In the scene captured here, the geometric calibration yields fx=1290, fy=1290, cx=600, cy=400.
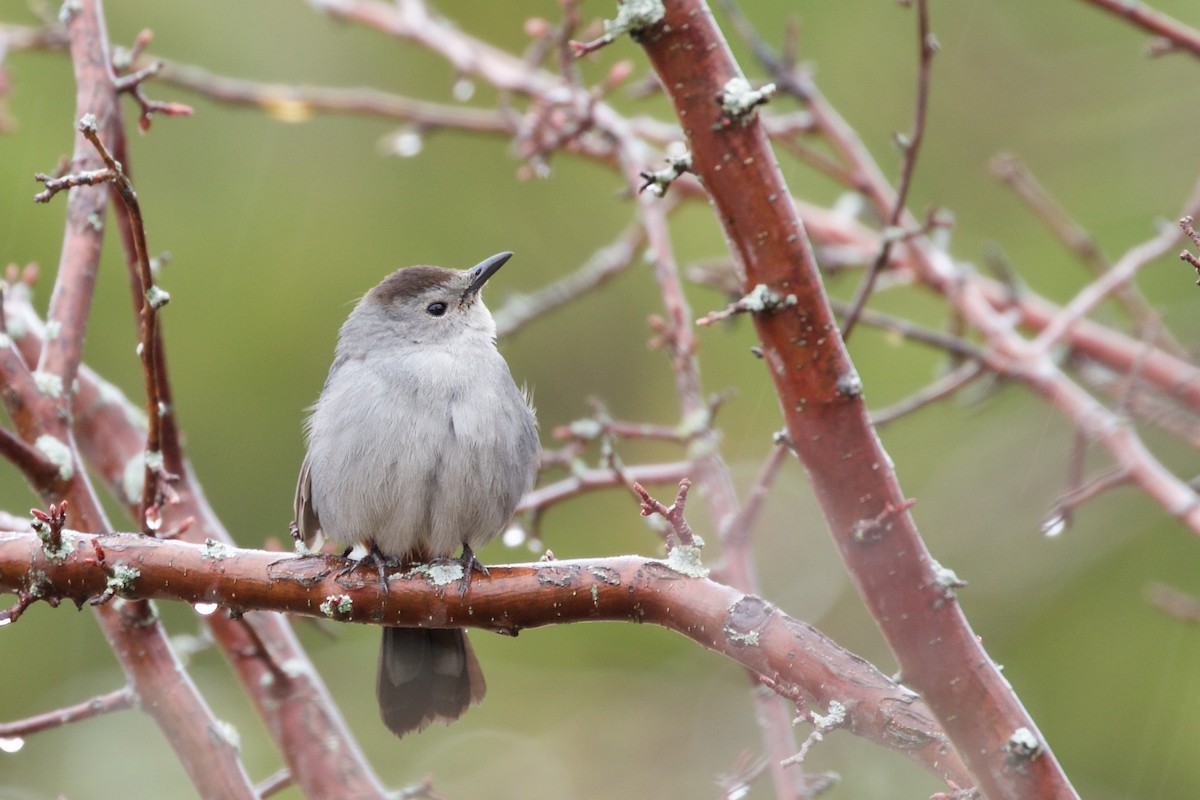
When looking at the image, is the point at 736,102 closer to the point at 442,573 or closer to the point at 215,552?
the point at 442,573

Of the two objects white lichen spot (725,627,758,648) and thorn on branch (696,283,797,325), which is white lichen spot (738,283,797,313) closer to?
thorn on branch (696,283,797,325)

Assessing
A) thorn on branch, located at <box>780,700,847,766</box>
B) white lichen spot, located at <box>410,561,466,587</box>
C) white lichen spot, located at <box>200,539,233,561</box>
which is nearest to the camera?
thorn on branch, located at <box>780,700,847,766</box>

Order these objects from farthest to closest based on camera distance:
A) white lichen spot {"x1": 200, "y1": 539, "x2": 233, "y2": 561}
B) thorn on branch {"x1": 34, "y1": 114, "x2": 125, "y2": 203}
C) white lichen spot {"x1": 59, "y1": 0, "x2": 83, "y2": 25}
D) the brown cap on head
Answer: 1. the brown cap on head
2. white lichen spot {"x1": 59, "y1": 0, "x2": 83, "y2": 25}
3. white lichen spot {"x1": 200, "y1": 539, "x2": 233, "y2": 561}
4. thorn on branch {"x1": 34, "y1": 114, "x2": 125, "y2": 203}

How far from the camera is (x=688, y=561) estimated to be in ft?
8.69

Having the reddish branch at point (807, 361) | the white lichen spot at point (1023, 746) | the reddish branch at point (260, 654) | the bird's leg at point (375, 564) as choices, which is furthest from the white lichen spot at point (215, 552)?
the white lichen spot at point (1023, 746)

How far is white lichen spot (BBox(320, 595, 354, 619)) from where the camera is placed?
9.46 ft

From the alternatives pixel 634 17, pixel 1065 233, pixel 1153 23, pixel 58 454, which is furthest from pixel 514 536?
pixel 1153 23

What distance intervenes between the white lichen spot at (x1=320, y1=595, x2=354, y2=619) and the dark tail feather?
1139 millimetres

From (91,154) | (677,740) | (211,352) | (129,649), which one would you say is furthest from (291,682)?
(211,352)

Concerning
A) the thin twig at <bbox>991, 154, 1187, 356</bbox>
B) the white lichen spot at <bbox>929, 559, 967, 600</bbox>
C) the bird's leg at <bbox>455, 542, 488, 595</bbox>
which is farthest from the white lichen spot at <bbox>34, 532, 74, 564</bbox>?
the thin twig at <bbox>991, 154, 1187, 356</bbox>

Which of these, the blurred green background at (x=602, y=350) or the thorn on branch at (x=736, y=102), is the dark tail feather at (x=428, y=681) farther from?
the blurred green background at (x=602, y=350)

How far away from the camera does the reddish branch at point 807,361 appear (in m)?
2.48

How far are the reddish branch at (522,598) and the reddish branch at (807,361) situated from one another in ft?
0.46

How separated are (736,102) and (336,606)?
140 centimetres
